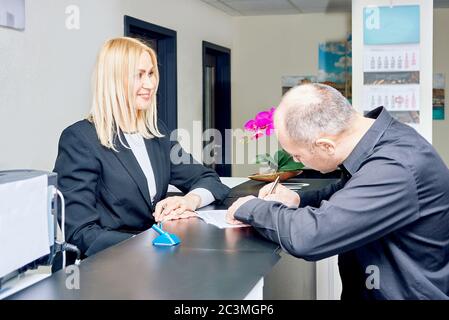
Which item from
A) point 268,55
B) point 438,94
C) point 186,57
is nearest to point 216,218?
point 186,57

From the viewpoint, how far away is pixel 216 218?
1.80m

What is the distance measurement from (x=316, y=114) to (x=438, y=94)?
557cm

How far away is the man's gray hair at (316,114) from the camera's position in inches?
53.3

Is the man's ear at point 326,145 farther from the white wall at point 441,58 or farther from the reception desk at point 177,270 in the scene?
the white wall at point 441,58

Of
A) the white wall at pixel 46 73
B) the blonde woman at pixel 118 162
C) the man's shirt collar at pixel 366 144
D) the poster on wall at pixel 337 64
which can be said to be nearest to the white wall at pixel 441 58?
the poster on wall at pixel 337 64

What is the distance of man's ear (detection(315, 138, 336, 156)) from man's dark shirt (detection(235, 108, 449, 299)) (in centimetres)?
5

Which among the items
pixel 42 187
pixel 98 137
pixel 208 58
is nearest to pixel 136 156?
pixel 98 137

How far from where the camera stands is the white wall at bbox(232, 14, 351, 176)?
6.61 m

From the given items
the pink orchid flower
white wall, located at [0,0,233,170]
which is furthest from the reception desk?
white wall, located at [0,0,233,170]

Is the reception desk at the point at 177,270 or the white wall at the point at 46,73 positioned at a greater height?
the white wall at the point at 46,73

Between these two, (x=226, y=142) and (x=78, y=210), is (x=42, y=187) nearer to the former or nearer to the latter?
(x=78, y=210)

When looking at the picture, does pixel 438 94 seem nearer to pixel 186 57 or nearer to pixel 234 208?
pixel 186 57

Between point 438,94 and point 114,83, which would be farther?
point 438,94

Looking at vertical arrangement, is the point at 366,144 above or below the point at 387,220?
above
